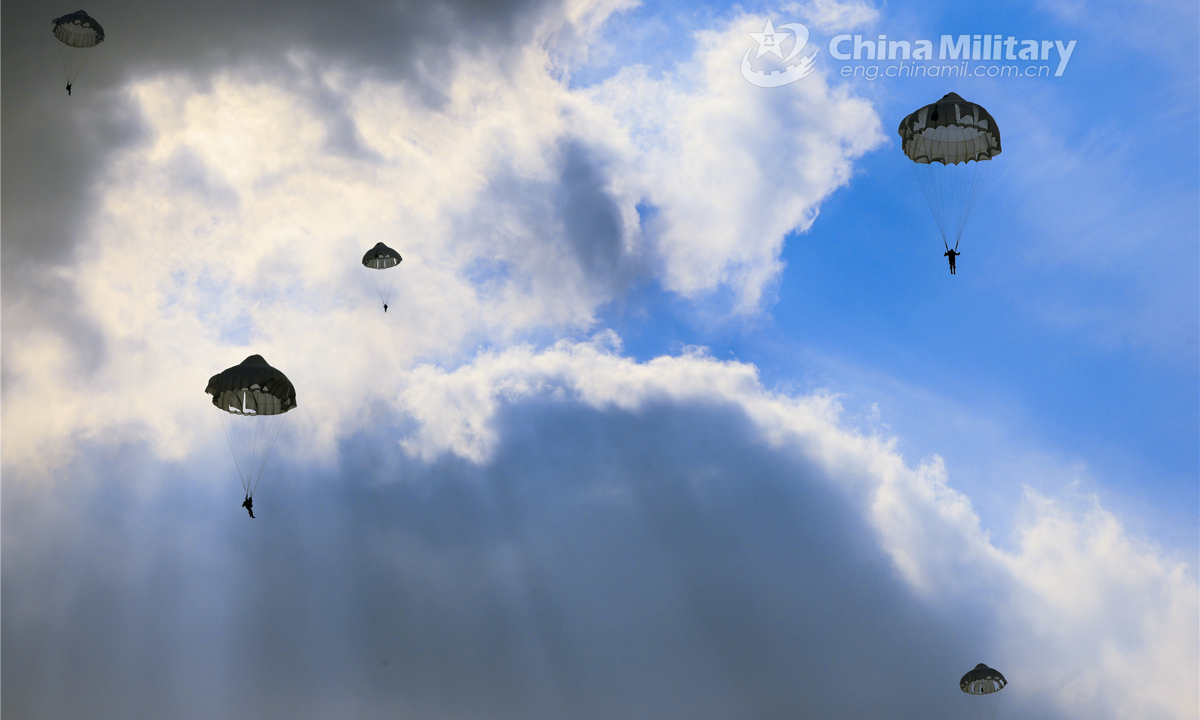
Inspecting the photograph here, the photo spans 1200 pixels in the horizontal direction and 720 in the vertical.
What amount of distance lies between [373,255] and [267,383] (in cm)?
2090

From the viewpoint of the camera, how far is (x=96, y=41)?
47531mm

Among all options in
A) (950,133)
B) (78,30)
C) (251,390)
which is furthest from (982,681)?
(78,30)

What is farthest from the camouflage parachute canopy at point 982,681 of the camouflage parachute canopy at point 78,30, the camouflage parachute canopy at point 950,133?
the camouflage parachute canopy at point 78,30

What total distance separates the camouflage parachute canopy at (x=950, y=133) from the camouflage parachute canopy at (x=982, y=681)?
34953 mm

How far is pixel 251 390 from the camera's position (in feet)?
118

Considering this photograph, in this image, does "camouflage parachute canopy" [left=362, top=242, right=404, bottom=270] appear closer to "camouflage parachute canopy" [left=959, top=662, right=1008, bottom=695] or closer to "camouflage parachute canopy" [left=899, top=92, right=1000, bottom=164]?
"camouflage parachute canopy" [left=899, top=92, right=1000, bottom=164]

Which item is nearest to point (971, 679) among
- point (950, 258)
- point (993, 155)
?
point (950, 258)

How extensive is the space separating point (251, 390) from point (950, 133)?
35244 mm

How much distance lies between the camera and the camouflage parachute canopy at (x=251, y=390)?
3556cm

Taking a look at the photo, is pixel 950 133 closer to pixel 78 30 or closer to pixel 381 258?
pixel 381 258

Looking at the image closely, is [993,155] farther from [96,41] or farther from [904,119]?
[96,41]

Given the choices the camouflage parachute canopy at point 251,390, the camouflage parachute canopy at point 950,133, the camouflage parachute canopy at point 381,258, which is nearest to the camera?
the camouflage parachute canopy at point 950,133

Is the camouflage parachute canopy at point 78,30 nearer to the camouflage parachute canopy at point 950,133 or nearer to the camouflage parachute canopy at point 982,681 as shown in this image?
the camouflage parachute canopy at point 950,133

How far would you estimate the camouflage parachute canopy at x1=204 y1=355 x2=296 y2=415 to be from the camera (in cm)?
3556
